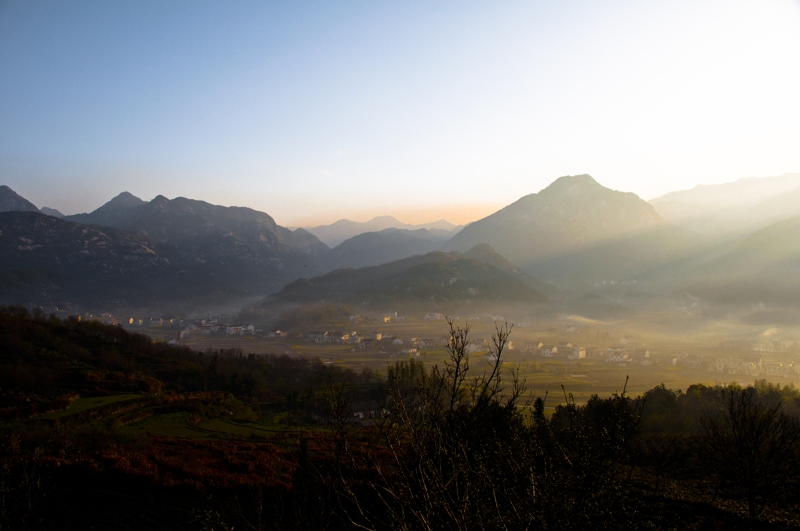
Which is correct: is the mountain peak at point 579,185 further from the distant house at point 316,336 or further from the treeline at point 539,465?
the treeline at point 539,465

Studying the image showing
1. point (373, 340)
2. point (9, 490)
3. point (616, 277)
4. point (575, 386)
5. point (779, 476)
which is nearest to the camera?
point (9, 490)

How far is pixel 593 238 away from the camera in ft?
574

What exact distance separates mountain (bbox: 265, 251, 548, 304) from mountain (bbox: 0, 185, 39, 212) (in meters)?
140

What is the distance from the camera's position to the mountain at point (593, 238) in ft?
523

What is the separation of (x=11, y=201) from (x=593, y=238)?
24424 cm

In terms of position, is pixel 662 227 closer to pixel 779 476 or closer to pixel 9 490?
pixel 779 476

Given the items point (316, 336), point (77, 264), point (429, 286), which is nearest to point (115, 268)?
point (77, 264)

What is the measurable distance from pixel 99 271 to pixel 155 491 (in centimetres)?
13214

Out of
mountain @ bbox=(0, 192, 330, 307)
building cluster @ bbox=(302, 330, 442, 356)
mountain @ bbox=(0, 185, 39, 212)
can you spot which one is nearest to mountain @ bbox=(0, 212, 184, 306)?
mountain @ bbox=(0, 192, 330, 307)

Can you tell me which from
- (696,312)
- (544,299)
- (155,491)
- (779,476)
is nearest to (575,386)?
(779,476)

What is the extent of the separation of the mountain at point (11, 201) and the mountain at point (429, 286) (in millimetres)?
140299

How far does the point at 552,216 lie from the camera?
193 m

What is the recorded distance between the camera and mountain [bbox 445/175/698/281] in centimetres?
15938

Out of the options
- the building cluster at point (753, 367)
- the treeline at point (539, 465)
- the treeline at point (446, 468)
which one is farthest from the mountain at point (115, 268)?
the building cluster at point (753, 367)
